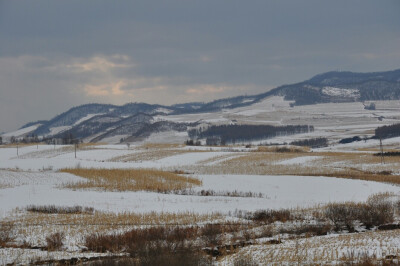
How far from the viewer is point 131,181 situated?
45.6 meters

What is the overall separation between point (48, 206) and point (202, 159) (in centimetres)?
5627

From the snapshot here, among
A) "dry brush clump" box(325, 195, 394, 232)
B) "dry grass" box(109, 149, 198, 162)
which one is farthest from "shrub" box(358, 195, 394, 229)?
"dry grass" box(109, 149, 198, 162)

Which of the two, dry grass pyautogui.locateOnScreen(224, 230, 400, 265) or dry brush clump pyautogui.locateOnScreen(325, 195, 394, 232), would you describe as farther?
dry brush clump pyautogui.locateOnScreen(325, 195, 394, 232)

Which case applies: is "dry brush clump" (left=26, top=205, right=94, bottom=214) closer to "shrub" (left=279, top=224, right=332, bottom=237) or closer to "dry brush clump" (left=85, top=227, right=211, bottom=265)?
"dry brush clump" (left=85, top=227, right=211, bottom=265)

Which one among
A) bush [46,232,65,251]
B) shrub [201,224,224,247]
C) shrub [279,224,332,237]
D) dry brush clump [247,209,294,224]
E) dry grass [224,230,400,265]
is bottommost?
dry brush clump [247,209,294,224]

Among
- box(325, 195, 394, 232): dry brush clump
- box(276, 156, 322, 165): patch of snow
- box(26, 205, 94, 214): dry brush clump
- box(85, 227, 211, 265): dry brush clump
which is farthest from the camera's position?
box(276, 156, 322, 165): patch of snow

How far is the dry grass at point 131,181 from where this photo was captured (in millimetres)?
41656

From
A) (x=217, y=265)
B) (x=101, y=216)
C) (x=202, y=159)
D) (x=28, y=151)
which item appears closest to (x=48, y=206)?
(x=101, y=216)

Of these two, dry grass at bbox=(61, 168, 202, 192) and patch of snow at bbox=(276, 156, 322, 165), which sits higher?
dry grass at bbox=(61, 168, 202, 192)

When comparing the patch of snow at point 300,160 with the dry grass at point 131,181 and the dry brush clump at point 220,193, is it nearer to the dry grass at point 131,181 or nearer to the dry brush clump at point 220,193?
the dry grass at point 131,181

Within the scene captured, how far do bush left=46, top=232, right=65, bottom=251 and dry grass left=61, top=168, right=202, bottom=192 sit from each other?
20729mm

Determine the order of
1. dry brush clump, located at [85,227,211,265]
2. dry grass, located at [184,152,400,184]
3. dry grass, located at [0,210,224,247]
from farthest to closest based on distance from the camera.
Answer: dry grass, located at [184,152,400,184], dry grass, located at [0,210,224,247], dry brush clump, located at [85,227,211,265]

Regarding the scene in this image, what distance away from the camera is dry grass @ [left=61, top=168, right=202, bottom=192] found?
4166cm

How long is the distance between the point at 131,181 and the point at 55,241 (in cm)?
2651
